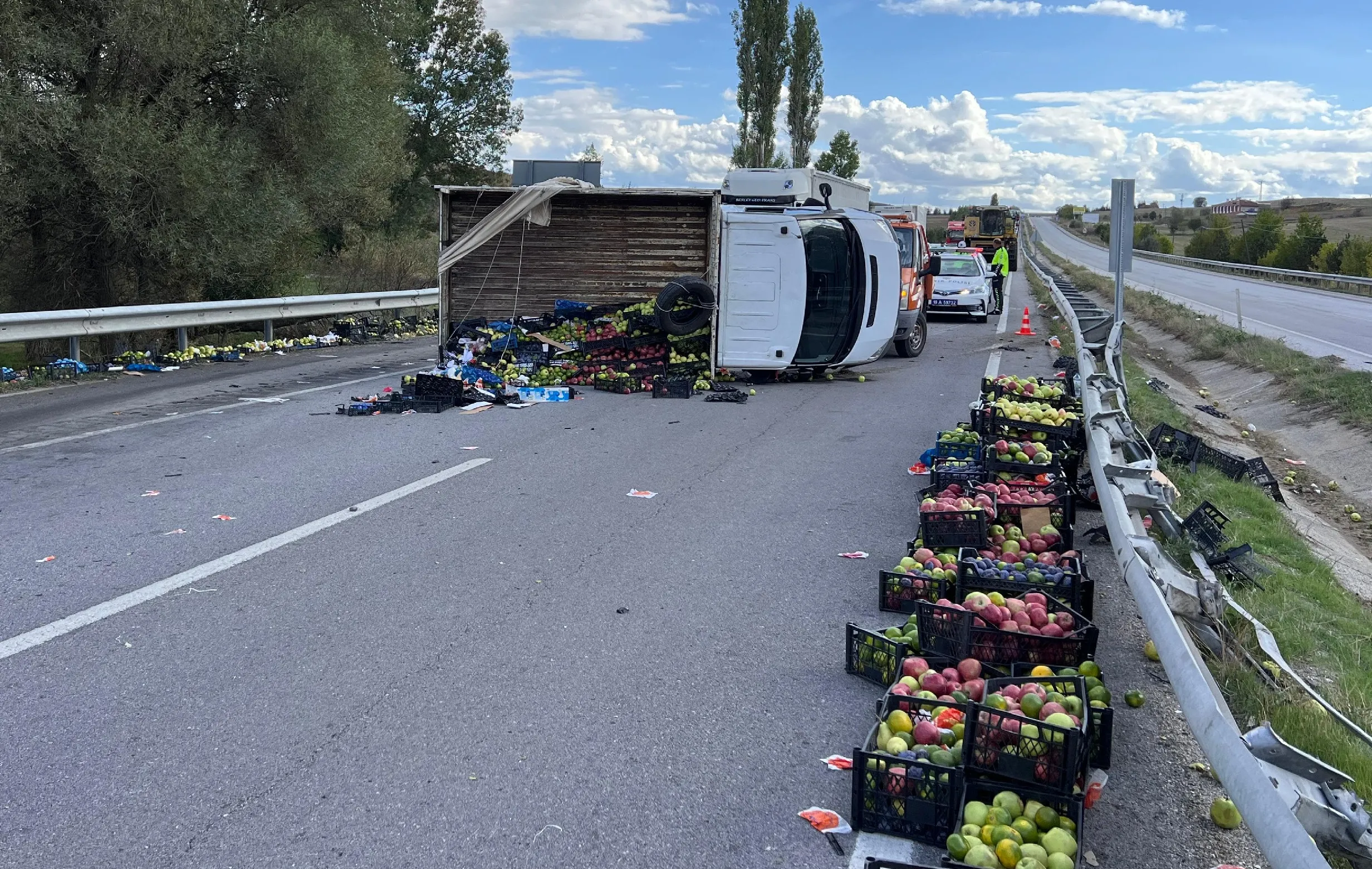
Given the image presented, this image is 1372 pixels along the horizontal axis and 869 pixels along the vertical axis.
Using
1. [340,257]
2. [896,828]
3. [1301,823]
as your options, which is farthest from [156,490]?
[340,257]

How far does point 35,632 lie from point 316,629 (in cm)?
130

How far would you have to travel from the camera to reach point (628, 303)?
52.3ft

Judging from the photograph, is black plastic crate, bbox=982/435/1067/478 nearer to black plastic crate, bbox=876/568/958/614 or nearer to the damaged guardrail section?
the damaged guardrail section

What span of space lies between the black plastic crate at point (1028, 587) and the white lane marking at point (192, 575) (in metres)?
4.06

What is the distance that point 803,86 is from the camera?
5231 cm

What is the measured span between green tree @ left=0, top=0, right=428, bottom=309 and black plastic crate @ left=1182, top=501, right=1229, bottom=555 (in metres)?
15.7

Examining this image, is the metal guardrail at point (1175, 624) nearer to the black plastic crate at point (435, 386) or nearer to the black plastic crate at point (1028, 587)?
the black plastic crate at point (1028, 587)

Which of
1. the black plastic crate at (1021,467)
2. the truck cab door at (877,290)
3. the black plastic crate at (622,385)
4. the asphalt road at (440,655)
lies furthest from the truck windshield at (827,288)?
the black plastic crate at (1021,467)

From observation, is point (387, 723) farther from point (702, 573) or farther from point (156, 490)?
point (156, 490)

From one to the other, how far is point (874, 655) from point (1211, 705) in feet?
5.61

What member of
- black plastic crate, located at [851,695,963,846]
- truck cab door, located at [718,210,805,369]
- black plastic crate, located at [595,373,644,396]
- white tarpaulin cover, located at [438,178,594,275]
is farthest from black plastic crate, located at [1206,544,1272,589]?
white tarpaulin cover, located at [438,178,594,275]

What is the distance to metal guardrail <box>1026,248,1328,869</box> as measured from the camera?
8.86 ft

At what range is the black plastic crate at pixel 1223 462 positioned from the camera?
32.5 feet

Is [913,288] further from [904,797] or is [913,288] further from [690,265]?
[904,797]
